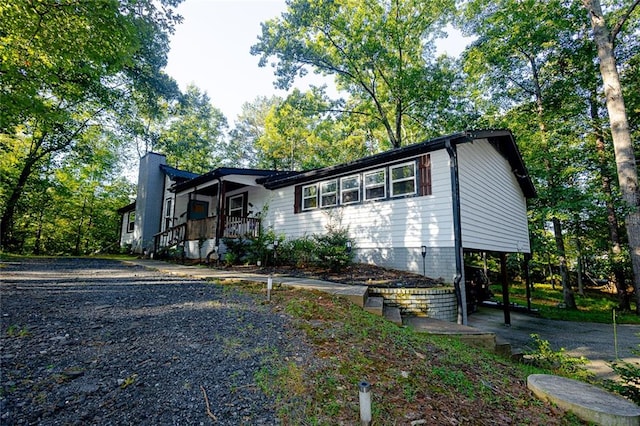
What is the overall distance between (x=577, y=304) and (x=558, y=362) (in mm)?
13631

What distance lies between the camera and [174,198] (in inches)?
623

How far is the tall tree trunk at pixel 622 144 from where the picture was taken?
8.78m

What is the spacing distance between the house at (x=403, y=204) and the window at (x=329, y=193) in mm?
36

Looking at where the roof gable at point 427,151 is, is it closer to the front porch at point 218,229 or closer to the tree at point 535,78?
the tree at point 535,78

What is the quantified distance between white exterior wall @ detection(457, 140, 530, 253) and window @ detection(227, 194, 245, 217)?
32.1ft

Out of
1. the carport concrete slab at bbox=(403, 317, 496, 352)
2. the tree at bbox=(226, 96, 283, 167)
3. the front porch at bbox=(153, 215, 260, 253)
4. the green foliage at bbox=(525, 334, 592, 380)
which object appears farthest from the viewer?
the tree at bbox=(226, 96, 283, 167)

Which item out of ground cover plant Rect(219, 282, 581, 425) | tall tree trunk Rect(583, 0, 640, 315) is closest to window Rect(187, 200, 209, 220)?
ground cover plant Rect(219, 282, 581, 425)

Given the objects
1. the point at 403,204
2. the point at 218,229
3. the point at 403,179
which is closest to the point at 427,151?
the point at 403,179

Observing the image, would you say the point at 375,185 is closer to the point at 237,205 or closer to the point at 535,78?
the point at 237,205

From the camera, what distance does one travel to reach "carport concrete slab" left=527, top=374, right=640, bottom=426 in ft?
8.45

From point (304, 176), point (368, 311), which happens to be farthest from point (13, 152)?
point (368, 311)

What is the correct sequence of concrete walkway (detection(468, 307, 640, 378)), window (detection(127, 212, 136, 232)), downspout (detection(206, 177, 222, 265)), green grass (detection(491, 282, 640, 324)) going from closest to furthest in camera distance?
concrete walkway (detection(468, 307, 640, 378)), green grass (detection(491, 282, 640, 324)), downspout (detection(206, 177, 222, 265)), window (detection(127, 212, 136, 232))

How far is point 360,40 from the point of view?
15.6 meters

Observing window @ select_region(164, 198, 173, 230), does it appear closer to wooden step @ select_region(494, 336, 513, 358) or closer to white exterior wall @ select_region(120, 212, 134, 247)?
white exterior wall @ select_region(120, 212, 134, 247)
